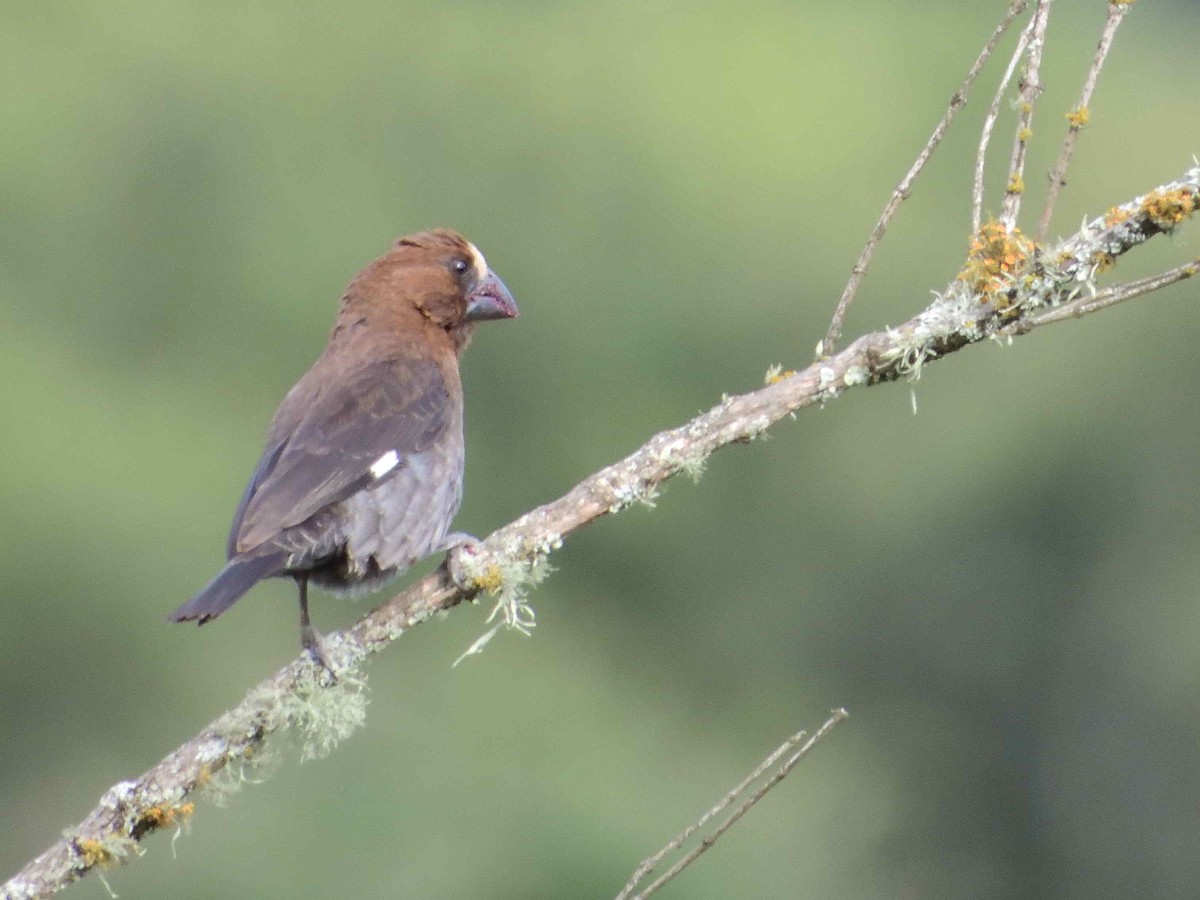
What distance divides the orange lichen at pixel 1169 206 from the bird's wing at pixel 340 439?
2153 millimetres

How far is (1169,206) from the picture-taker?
428 centimetres

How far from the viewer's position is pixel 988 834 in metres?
22.5

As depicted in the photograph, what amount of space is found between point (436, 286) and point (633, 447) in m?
15.9

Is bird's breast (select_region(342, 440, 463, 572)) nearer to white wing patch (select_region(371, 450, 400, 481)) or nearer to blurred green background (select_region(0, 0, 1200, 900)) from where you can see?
white wing patch (select_region(371, 450, 400, 481))

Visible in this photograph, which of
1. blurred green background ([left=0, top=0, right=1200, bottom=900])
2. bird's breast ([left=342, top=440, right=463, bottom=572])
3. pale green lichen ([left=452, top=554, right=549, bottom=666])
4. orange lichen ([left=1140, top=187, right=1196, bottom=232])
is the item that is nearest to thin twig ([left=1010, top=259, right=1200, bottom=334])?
orange lichen ([left=1140, top=187, right=1196, bottom=232])

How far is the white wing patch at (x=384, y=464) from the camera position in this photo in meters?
5.47

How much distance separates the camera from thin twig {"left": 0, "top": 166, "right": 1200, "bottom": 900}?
14.2 ft

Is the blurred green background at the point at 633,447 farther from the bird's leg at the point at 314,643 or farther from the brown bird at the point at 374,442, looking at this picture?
the bird's leg at the point at 314,643

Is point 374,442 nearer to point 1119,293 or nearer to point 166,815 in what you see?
point 166,815

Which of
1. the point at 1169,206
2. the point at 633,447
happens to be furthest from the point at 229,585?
the point at 633,447

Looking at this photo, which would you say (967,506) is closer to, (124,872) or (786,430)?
(786,430)

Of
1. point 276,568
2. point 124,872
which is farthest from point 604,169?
point 276,568

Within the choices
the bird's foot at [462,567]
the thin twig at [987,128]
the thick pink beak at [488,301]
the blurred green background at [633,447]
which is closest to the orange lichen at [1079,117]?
the thin twig at [987,128]

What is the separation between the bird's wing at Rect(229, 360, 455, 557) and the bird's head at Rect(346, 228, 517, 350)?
24 centimetres
